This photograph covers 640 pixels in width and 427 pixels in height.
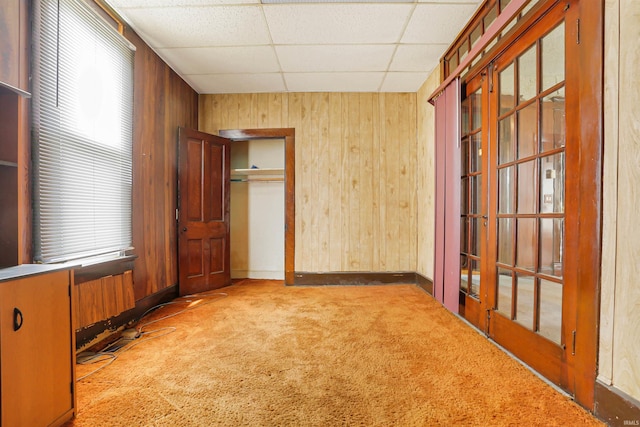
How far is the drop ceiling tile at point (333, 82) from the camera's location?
3.42 meters

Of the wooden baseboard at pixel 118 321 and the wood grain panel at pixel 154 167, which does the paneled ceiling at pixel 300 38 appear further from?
the wooden baseboard at pixel 118 321

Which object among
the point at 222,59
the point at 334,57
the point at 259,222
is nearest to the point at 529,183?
the point at 334,57

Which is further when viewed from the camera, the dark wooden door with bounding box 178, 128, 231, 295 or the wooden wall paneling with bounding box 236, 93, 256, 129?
the wooden wall paneling with bounding box 236, 93, 256, 129

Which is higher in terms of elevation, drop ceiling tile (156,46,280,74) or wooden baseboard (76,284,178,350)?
drop ceiling tile (156,46,280,74)

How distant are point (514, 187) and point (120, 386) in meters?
2.74

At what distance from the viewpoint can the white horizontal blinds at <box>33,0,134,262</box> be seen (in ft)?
5.66

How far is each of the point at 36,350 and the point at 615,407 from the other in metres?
2.46

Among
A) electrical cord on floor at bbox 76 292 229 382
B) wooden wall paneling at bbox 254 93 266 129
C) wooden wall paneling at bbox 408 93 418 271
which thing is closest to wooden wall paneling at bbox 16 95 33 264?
electrical cord on floor at bbox 76 292 229 382

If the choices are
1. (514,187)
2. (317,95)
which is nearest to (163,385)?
(514,187)

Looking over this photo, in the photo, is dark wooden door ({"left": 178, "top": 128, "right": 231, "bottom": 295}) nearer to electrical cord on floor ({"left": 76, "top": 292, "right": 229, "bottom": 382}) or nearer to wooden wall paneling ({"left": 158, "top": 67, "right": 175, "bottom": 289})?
wooden wall paneling ({"left": 158, "top": 67, "right": 175, "bottom": 289})

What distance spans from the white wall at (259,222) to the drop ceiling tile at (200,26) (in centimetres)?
185

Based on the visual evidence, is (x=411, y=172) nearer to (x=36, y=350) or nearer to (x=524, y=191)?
(x=524, y=191)

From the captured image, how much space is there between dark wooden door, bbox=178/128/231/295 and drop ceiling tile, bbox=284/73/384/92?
124cm

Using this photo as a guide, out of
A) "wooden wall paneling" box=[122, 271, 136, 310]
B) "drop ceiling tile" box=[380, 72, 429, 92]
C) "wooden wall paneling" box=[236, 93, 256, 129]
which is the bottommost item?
"wooden wall paneling" box=[122, 271, 136, 310]
